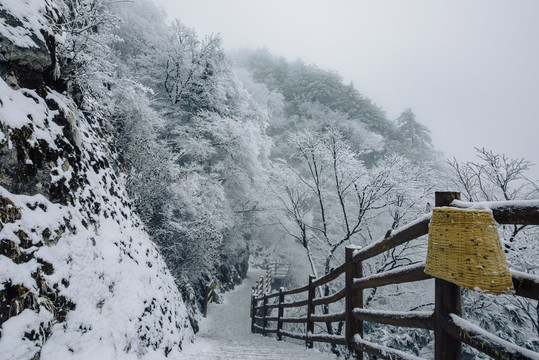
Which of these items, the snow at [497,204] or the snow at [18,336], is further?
the snow at [18,336]

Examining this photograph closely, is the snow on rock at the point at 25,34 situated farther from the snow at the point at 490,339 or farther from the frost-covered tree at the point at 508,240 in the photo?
the frost-covered tree at the point at 508,240

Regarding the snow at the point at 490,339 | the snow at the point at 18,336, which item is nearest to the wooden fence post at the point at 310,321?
the snow at the point at 490,339

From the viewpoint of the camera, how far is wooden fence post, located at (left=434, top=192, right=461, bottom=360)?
4.35ft

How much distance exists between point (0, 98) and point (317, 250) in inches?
545

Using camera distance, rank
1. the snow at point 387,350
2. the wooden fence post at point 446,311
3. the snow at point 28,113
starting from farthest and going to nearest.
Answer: the snow at point 28,113 < the snow at point 387,350 < the wooden fence post at point 446,311

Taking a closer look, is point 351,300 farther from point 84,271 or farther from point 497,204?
point 84,271

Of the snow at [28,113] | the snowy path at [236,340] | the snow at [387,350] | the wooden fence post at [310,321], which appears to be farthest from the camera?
the wooden fence post at [310,321]

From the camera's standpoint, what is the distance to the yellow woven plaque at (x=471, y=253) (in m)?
0.98

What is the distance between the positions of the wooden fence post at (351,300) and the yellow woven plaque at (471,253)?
62.0 inches

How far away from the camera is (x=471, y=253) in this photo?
1.04 meters

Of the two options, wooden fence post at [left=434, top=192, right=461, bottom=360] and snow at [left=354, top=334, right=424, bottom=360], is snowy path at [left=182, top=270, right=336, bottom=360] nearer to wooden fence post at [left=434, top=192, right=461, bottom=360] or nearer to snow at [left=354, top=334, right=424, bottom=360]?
snow at [left=354, top=334, right=424, bottom=360]

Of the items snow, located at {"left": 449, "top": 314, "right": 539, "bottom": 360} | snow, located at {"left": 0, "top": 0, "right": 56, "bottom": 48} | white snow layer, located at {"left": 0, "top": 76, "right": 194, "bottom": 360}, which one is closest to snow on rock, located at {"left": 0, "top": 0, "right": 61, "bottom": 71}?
snow, located at {"left": 0, "top": 0, "right": 56, "bottom": 48}

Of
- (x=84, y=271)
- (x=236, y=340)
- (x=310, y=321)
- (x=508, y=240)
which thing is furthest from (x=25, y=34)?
(x=508, y=240)

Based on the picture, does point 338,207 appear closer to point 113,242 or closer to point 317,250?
point 317,250
